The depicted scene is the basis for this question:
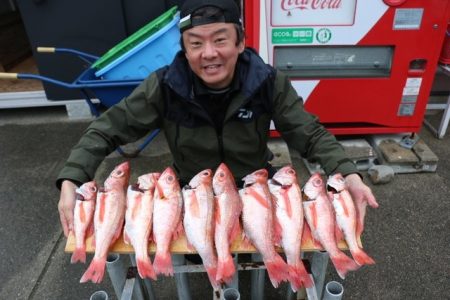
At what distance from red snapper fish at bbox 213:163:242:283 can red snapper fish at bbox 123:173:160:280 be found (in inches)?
12.0

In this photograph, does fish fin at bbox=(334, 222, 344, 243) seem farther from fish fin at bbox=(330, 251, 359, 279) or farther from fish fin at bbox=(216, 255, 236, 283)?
fish fin at bbox=(216, 255, 236, 283)

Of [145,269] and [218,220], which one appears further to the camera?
[218,220]

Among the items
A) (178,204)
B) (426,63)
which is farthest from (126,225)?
(426,63)

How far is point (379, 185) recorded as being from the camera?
3.67 metres

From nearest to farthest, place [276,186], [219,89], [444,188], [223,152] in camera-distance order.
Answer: [276,186], [219,89], [223,152], [444,188]

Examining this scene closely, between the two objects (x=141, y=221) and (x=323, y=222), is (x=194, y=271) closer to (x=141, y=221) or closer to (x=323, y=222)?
(x=141, y=221)

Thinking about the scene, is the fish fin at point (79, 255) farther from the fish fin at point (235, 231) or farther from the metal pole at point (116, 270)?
the fish fin at point (235, 231)

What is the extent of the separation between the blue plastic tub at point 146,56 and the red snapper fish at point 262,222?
2144 mm

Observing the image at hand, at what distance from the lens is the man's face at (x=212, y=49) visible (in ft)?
6.10

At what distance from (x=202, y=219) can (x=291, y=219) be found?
1.37 ft

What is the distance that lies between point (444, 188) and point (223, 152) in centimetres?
255

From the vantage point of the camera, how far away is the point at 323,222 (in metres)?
1.70

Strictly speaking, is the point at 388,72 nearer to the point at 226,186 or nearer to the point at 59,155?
the point at 226,186

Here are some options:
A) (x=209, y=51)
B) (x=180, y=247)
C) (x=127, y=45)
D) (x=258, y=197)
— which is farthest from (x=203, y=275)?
(x=127, y=45)
